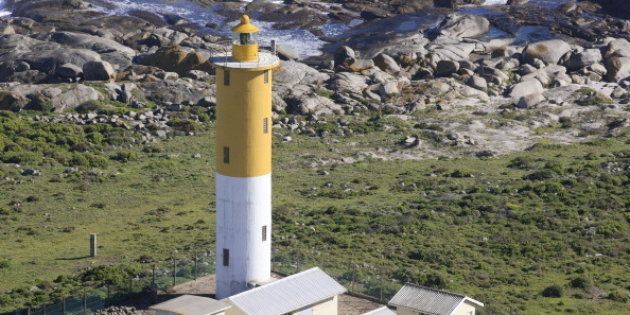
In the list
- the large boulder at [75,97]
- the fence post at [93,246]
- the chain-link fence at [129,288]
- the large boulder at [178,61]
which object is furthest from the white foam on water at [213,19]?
the chain-link fence at [129,288]

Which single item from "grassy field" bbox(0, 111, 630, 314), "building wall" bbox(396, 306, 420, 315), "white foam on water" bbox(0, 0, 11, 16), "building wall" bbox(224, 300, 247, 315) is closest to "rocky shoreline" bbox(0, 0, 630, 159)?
"white foam on water" bbox(0, 0, 11, 16)

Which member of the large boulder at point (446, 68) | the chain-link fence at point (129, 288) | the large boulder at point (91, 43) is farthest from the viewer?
the large boulder at point (91, 43)

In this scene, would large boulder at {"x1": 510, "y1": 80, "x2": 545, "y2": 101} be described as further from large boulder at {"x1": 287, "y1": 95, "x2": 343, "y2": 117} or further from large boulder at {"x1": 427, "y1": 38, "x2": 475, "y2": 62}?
Result: large boulder at {"x1": 287, "y1": 95, "x2": 343, "y2": 117}

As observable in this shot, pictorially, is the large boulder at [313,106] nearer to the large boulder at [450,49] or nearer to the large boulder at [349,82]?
the large boulder at [349,82]

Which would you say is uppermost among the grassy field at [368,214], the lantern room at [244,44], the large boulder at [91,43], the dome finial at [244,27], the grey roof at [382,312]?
the dome finial at [244,27]

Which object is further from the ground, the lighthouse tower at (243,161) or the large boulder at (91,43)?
the lighthouse tower at (243,161)

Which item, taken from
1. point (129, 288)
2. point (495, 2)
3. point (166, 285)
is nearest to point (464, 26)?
point (495, 2)

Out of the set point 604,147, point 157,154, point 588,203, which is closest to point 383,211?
point 588,203
